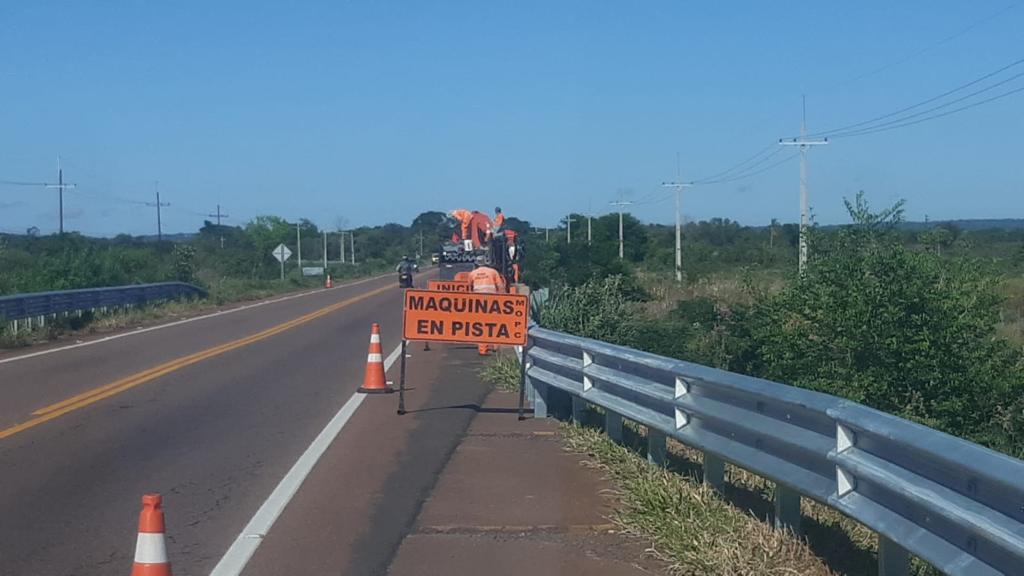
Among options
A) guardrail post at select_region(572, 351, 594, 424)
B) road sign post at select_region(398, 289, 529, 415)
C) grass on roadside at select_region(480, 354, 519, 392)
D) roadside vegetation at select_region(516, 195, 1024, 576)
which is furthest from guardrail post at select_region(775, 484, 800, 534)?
grass on roadside at select_region(480, 354, 519, 392)

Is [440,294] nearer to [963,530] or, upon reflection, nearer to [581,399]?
[581,399]

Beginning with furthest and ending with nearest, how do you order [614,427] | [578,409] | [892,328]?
[892,328]
[578,409]
[614,427]

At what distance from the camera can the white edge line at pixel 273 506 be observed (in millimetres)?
7214

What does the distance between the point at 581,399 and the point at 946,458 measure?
6.97 m

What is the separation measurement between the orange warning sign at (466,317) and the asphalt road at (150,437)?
147 cm

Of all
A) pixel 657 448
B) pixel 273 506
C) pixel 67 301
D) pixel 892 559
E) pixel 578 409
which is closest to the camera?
pixel 892 559

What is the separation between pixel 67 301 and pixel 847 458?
2470 centimetres

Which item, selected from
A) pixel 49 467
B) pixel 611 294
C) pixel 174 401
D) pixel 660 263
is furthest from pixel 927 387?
pixel 660 263

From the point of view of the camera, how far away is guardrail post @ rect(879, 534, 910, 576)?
19.1 ft

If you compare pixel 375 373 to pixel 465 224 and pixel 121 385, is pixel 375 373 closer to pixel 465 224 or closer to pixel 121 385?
pixel 121 385

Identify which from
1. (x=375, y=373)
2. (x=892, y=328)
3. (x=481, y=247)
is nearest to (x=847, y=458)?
(x=375, y=373)

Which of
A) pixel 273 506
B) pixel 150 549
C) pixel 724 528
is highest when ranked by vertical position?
pixel 150 549

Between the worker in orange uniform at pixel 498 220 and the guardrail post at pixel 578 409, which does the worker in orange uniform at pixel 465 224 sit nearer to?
the worker in orange uniform at pixel 498 220

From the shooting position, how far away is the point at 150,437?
39.2 ft
